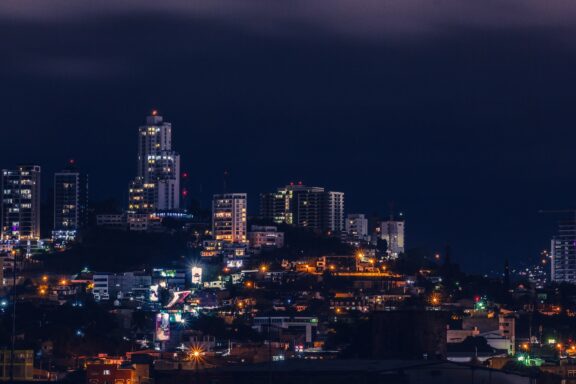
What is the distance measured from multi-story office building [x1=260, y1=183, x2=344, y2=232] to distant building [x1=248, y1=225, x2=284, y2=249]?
1288 cm

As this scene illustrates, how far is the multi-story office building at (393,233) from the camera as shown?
16412 centimetres

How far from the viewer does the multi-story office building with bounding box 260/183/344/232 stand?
159 metres

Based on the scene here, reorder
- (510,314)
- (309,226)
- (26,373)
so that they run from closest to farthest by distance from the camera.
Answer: (26,373)
(510,314)
(309,226)

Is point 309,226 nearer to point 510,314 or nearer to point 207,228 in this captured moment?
point 207,228

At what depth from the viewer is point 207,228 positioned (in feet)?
481

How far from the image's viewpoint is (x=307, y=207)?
161 m

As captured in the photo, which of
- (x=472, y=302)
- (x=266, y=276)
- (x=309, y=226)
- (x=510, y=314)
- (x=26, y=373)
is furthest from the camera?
(x=309, y=226)

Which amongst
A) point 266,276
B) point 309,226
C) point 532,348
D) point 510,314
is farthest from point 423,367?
point 309,226

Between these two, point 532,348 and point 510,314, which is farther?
point 510,314

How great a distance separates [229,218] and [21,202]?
17.5 metres

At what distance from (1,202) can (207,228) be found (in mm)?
17555

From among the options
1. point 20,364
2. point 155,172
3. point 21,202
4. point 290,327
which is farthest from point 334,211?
point 20,364

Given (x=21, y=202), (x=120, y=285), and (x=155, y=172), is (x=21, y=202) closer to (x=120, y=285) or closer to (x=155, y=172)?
(x=155, y=172)

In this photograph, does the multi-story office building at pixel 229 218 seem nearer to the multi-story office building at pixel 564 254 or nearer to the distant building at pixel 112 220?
the distant building at pixel 112 220
